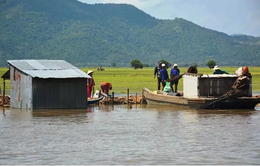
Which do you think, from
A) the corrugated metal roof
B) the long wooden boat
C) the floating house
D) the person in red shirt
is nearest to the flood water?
the long wooden boat

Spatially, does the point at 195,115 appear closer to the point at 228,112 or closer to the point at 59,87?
the point at 228,112

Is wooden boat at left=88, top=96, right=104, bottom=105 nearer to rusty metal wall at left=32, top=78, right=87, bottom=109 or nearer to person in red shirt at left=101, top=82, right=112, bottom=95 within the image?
person in red shirt at left=101, top=82, right=112, bottom=95

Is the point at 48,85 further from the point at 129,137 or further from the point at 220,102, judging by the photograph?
the point at 129,137

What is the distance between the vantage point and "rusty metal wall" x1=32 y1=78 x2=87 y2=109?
27359 mm

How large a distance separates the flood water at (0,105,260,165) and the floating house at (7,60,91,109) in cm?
49

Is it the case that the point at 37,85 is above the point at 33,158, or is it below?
above

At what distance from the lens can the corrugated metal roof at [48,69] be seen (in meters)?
27.3

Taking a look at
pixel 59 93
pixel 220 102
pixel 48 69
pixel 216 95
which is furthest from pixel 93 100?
pixel 220 102

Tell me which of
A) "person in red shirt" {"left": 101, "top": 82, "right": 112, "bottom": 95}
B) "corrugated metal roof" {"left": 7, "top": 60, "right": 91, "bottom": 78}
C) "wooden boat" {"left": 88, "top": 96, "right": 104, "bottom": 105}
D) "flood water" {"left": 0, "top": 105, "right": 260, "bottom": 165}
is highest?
"corrugated metal roof" {"left": 7, "top": 60, "right": 91, "bottom": 78}

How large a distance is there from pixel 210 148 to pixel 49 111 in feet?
36.5

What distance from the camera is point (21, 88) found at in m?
28.1

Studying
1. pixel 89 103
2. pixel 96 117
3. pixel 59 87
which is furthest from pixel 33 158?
pixel 89 103

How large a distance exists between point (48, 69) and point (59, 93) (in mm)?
1168

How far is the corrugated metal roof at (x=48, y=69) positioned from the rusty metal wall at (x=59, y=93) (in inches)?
10.4
